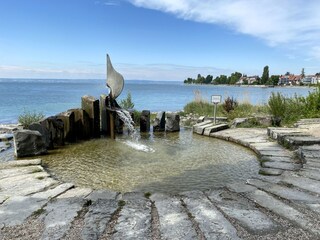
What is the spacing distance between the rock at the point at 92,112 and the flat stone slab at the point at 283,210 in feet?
15.0

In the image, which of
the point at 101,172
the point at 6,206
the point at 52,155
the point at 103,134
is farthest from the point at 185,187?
the point at 103,134

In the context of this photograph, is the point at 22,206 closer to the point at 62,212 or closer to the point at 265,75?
the point at 62,212

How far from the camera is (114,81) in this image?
7125 mm

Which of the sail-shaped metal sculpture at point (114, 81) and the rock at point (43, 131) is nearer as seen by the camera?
the rock at point (43, 131)

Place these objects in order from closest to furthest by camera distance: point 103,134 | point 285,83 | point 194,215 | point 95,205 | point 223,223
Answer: point 223,223 < point 194,215 < point 95,205 < point 103,134 < point 285,83

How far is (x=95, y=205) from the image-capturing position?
261cm

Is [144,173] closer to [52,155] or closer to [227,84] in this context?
[52,155]

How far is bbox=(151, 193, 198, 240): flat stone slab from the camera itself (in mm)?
2051

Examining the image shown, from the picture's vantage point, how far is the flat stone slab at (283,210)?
2.18 metres

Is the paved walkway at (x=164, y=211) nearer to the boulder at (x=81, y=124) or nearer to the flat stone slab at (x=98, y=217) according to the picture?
the flat stone slab at (x=98, y=217)

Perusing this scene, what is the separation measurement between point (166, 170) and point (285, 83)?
9161 centimetres

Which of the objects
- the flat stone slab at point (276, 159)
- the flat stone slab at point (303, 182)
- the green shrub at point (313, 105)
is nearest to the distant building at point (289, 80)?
the green shrub at point (313, 105)

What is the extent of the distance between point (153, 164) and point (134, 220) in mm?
2110

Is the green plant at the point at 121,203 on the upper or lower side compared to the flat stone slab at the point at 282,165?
upper
